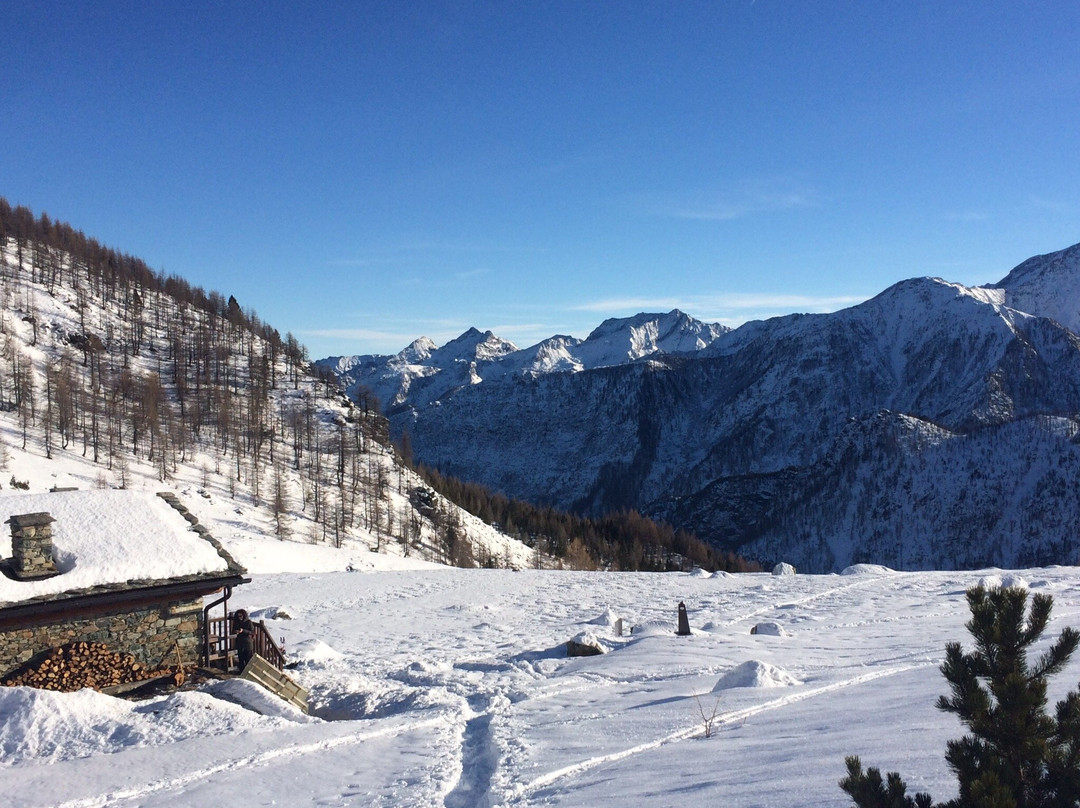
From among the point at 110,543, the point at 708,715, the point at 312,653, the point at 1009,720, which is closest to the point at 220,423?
the point at 312,653

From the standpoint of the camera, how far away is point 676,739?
12602mm

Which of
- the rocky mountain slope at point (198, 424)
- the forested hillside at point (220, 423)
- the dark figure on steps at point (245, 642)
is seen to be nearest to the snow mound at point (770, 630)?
the dark figure on steps at point (245, 642)

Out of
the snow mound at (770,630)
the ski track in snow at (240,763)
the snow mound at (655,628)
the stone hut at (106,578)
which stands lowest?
the snow mound at (655,628)

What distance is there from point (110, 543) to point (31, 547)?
1857 millimetres

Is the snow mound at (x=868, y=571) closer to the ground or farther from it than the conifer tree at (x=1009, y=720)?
closer to the ground

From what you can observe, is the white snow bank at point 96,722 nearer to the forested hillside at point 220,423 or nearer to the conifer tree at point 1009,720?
the conifer tree at point 1009,720

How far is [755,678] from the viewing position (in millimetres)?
16047

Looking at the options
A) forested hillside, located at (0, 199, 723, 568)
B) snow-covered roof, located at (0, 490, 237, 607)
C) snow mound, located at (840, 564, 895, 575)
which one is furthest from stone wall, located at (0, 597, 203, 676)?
forested hillside, located at (0, 199, 723, 568)

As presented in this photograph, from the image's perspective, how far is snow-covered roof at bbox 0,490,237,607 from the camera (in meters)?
18.2

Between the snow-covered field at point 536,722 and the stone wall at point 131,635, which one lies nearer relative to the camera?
the snow-covered field at point 536,722

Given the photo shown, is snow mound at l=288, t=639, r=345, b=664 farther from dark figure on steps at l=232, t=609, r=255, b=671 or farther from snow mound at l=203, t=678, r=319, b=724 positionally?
snow mound at l=203, t=678, r=319, b=724

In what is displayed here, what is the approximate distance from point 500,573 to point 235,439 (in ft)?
213

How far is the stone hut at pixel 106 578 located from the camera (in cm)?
1756

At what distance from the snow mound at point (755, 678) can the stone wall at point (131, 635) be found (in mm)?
14059
